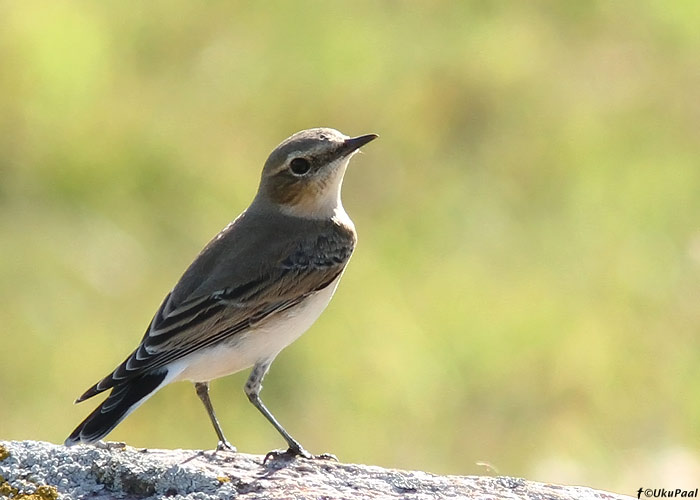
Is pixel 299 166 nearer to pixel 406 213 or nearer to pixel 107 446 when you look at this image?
pixel 107 446

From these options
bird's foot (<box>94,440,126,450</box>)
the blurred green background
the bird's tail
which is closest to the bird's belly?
the bird's tail

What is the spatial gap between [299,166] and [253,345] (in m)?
1.34

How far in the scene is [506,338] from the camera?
11.7 m

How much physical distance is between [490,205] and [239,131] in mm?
2921

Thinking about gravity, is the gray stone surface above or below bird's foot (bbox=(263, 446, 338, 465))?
below

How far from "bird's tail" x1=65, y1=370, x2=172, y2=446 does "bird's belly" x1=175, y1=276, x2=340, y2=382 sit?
0.23 metres

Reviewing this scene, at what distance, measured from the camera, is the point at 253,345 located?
7.40 m

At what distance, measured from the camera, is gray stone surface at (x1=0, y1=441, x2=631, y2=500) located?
586 cm

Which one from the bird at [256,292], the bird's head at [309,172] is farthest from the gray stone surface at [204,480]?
the bird's head at [309,172]

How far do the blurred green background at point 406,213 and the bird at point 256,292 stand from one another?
2716 mm

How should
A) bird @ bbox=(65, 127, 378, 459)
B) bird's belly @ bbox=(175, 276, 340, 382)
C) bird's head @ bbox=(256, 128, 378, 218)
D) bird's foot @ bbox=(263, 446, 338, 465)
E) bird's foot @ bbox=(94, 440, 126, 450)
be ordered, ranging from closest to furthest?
bird's foot @ bbox=(94, 440, 126, 450) → bird's foot @ bbox=(263, 446, 338, 465) → bird @ bbox=(65, 127, 378, 459) → bird's belly @ bbox=(175, 276, 340, 382) → bird's head @ bbox=(256, 128, 378, 218)

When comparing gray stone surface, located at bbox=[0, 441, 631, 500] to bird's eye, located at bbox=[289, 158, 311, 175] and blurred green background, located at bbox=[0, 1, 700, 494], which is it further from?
blurred green background, located at bbox=[0, 1, 700, 494]

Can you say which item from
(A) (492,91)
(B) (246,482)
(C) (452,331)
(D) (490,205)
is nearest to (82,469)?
(B) (246,482)

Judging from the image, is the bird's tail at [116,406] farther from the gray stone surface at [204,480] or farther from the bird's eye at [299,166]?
the bird's eye at [299,166]
